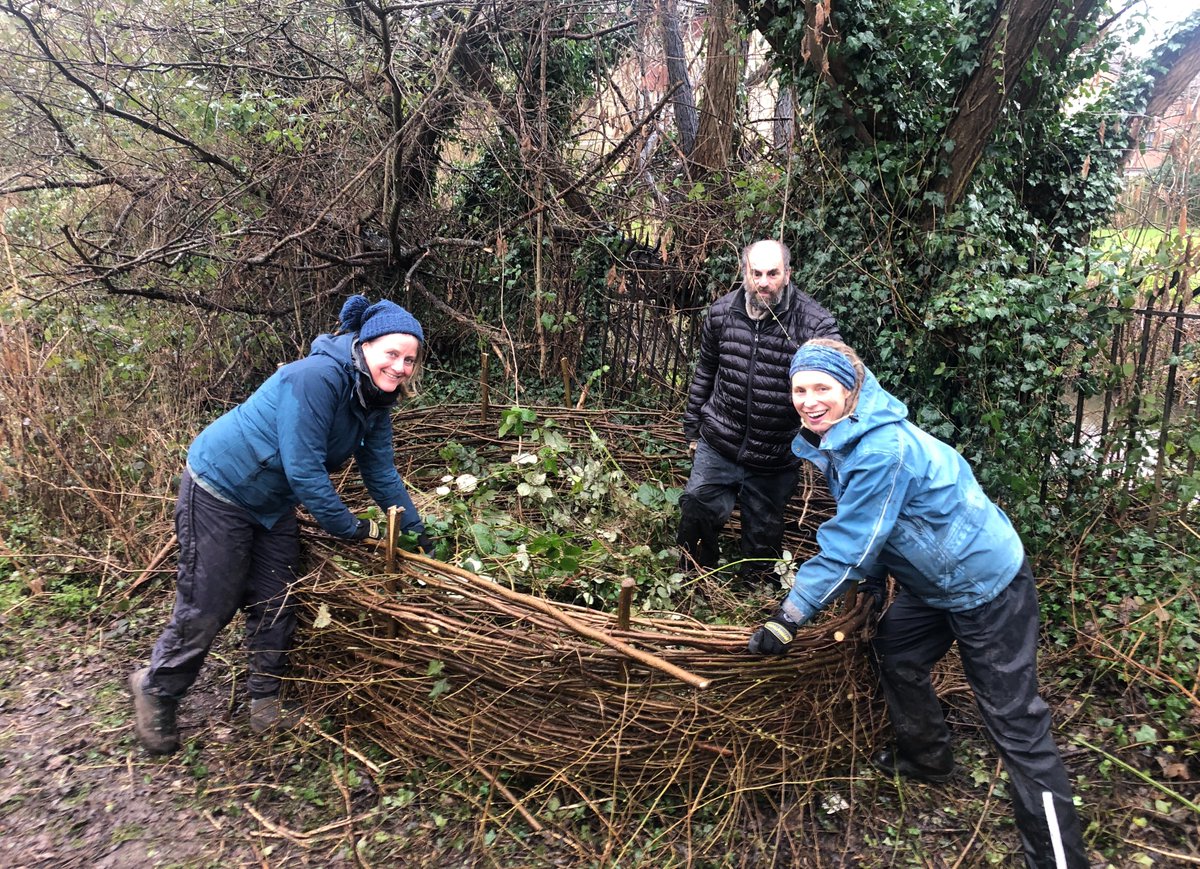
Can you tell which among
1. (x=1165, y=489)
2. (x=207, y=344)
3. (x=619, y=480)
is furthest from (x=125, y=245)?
(x=1165, y=489)

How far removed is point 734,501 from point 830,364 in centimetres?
154

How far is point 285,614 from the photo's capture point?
124 inches

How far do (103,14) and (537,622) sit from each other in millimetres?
5430

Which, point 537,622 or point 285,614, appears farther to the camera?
point 285,614

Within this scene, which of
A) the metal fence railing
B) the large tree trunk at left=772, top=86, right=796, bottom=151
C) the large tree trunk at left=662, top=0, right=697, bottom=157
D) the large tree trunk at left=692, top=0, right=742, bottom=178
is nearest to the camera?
the metal fence railing

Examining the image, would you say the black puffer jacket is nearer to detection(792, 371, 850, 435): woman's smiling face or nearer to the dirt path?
detection(792, 371, 850, 435): woman's smiling face

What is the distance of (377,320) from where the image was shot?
111 inches

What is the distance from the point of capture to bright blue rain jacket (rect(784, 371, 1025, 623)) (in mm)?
2307

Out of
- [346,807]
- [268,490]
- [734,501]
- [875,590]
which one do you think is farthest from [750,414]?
[346,807]

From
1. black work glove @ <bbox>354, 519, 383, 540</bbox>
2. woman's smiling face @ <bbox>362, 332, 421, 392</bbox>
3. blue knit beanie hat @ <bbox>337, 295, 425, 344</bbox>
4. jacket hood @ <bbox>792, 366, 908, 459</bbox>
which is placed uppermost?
blue knit beanie hat @ <bbox>337, 295, 425, 344</bbox>

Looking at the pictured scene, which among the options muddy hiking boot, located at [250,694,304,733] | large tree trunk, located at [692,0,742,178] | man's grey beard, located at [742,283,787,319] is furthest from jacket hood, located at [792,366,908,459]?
large tree trunk, located at [692,0,742,178]

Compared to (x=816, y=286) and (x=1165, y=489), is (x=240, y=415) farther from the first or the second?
(x=1165, y=489)

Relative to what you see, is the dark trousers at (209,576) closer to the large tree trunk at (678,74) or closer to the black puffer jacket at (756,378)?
the black puffer jacket at (756,378)

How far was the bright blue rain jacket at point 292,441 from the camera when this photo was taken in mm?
2775
